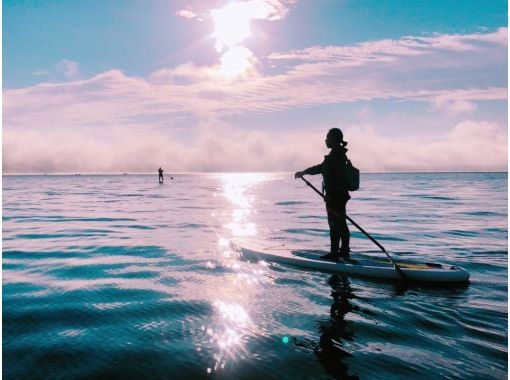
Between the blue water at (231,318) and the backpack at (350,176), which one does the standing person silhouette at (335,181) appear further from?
the blue water at (231,318)

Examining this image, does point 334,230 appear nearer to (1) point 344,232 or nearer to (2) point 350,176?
(1) point 344,232

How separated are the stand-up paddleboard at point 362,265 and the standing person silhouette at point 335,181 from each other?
0.41 m

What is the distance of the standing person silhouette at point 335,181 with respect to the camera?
8.25m

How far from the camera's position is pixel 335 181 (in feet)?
27.3

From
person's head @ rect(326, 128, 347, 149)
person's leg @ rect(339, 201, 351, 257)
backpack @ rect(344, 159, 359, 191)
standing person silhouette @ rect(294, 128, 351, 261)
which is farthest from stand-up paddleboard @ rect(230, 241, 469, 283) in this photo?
person's head @ rect(326, 128, 347, 149)

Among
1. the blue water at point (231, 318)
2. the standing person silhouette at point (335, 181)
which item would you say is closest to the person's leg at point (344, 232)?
the standing person silhouette at point (335, 181)

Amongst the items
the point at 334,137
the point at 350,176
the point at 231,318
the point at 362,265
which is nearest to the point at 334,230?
the point at 362,265

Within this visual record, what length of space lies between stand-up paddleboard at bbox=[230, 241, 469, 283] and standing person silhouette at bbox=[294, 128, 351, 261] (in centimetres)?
41

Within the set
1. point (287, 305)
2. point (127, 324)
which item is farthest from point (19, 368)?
point (287, 305)

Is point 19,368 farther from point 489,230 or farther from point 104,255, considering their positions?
point 489,230

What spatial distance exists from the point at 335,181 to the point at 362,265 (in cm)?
190

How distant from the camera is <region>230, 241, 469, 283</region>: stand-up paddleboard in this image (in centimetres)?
756

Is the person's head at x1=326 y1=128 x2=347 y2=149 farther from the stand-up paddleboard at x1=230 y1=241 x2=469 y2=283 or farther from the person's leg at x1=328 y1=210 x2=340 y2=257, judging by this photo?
the stand-up paddleboard at x1=230 y1=241 x2=469 y2=283

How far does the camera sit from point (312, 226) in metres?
17.0
